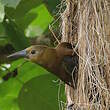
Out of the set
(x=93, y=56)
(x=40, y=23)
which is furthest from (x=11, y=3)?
(x=40, y=23)

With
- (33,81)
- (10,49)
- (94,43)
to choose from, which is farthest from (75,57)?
(10,49)

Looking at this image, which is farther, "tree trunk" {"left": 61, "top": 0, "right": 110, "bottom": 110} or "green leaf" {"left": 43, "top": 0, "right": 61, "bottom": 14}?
"green leaf" {"left": 43, "top": 0, "right": 61, "bottom": 14}

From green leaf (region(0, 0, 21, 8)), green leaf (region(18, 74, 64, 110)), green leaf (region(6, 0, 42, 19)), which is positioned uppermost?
green leaf (region(0, 0, 21, 8))

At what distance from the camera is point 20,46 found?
11.0 feet

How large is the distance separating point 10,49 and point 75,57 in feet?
1.89

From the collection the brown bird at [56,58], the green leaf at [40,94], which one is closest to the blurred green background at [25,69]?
the green leaf at [40,94]

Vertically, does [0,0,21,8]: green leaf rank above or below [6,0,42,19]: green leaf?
above

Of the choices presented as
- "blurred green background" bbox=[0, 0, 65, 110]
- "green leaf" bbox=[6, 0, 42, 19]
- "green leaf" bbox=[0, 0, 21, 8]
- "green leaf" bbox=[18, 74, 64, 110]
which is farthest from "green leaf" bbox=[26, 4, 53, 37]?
"green leaf" bbox=[0, 0, 21, 8]

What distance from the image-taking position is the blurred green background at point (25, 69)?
3.30m

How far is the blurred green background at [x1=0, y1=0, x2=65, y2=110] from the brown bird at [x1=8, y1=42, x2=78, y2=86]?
0.21 metres

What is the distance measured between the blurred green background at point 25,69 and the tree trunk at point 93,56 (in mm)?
217

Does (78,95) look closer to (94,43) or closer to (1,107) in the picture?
(94,43)

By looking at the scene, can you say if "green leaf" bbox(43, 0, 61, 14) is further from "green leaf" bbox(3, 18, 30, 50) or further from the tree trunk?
the tree trunk

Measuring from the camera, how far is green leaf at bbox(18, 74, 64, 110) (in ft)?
10.8
